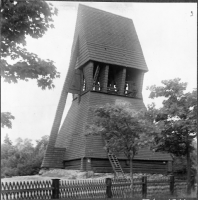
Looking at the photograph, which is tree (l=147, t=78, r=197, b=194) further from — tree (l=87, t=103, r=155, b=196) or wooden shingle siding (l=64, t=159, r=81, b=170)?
wooden shingle siding (l=64, t=159, r=81, b=170)

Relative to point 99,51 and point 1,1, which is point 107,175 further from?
point 1,1

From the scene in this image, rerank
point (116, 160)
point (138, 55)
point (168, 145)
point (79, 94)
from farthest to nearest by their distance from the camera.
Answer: point (79, 94) → point (116, 160) → point (138, 55) → point (168, 145)

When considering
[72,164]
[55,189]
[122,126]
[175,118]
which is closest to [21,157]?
[72,164]

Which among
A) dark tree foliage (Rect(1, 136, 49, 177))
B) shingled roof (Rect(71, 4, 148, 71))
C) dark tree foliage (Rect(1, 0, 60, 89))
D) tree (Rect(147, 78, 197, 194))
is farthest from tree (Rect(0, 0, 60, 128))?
tree (Rect(147, 78, 197, 194))

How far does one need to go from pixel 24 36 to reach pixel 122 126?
636cm

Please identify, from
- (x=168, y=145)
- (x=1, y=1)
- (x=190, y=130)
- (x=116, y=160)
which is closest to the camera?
(x=1, y=1)

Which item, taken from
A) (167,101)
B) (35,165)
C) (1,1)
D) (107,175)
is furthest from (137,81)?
(1,1)

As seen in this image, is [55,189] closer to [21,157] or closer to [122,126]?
[122,126]

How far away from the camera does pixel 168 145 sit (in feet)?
44.8

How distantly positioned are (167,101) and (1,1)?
8.51 m

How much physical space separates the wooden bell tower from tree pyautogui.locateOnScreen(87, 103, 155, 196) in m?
1.31

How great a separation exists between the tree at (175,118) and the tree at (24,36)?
5.49 meters

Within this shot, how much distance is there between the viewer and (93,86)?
62.7ft

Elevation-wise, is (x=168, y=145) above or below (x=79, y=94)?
below
